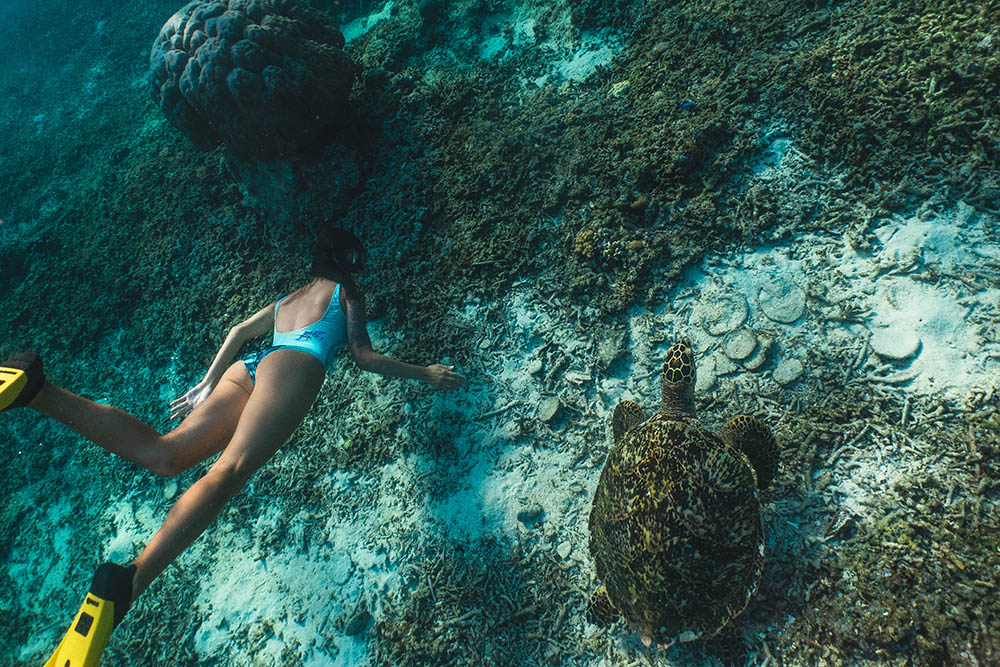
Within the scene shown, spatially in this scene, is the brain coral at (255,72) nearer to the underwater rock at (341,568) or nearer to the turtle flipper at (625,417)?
the underwater rock at (341,568)

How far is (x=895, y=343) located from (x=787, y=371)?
1.62 feet

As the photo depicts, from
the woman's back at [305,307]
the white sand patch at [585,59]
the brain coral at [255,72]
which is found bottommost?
the white sand patch at [585,59]

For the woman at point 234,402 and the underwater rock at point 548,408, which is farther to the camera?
the underwater rock at point 548,408

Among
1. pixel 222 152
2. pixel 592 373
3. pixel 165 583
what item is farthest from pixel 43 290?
pixel 592 373

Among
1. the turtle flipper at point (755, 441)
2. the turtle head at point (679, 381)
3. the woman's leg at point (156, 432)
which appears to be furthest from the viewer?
the woman's leg at point (156, 432)

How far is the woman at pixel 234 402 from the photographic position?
2170 mm

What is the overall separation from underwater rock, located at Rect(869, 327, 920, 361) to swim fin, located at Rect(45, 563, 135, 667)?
3.74 meters

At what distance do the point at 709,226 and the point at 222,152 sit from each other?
487 centimetres

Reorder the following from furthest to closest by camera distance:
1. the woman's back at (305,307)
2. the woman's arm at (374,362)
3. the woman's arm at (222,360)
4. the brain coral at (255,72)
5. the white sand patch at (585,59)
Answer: the white sand patch at (585,59), the brain coral at (255,72), the woman's arm at (222,360), the woman's back at (305,307), the woman's arm at (374,362)

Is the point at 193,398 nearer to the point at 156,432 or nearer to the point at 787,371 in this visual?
the point at 156,432

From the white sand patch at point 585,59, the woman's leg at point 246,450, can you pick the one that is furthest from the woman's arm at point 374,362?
the white sand patch at point 585,59

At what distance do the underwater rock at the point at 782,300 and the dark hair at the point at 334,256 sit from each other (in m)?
2.44

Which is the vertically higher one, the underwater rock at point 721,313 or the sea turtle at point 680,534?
the sea turtle at point 680,534

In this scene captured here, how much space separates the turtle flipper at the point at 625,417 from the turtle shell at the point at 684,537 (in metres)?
0.44
